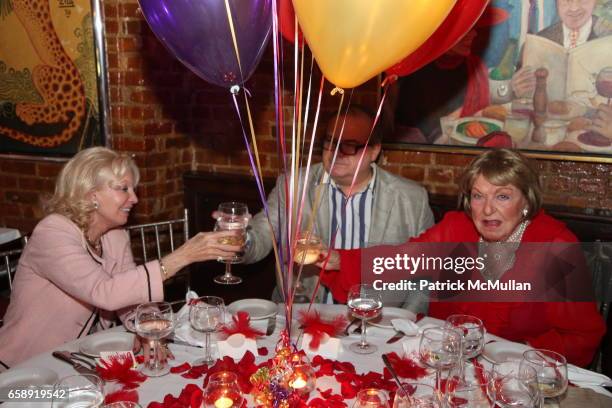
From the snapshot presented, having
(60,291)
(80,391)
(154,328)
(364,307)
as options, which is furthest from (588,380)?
(60,291)

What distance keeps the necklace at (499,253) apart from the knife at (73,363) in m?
1.53

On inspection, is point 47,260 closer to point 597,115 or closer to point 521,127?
point 521,127

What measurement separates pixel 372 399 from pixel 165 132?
2.78 metres

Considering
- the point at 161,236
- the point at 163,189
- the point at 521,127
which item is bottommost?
the point at 161,236

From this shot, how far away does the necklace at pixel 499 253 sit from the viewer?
2.34 m

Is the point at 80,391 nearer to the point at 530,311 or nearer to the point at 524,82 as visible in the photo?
the point at 530,311

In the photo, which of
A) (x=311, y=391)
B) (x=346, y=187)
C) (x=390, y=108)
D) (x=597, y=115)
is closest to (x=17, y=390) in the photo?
(x=311, y=391)

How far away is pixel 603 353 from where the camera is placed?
Answer: 2883 mm

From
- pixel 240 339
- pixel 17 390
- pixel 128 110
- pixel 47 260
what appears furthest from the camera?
pixel 128 110

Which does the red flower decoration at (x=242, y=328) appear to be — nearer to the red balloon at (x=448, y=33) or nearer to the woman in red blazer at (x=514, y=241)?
the woman in red blazer at (x=514, y=241)

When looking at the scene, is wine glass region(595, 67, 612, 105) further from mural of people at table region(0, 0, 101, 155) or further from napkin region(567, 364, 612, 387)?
mural of people at table region(0, 0, 101, 155)

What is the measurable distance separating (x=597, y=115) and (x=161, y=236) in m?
2.50

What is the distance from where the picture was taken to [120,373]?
158 centimetres

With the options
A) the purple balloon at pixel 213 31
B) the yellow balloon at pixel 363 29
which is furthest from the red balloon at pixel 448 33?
the purple balloon at pixel 213 31
